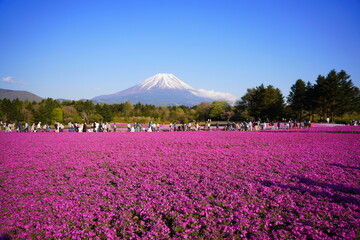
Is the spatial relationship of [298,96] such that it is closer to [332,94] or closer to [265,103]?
[265,103]

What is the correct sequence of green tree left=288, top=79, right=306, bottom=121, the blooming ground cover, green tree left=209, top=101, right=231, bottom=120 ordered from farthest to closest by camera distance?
green tree left=209, top=101, right=231, bottom=120 → green tree left=288, top=79, right=306, bottom=121 → the blooming ground cover

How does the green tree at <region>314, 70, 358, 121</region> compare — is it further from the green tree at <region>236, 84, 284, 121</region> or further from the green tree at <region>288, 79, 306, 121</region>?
the green tree at <region>236, 84, 284, 121</region>

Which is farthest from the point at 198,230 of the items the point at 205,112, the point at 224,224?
the point at 205,112

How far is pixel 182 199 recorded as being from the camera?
23.9 ft

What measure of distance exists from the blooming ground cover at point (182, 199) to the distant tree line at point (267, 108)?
150 feet

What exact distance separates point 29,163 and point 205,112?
92.2m

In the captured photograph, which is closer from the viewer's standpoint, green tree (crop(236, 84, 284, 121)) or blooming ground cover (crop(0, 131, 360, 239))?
blooming ground cover (crop(0, 131, 360, 239))

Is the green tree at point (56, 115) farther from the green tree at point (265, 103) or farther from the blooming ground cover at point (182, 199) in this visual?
the blooming ground cover at point (182, 199)

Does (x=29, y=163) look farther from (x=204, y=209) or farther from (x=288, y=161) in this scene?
(x=288, y=161)

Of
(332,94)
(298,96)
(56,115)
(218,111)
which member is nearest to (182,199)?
(332,94)

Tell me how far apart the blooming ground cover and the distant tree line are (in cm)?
4566

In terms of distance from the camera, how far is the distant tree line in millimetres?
62500

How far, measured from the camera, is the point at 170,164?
486 inches

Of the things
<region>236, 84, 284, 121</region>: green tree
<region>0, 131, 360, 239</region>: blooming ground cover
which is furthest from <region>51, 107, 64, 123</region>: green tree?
<region>0, 131, 360, 239</region>: blooming ground cover
